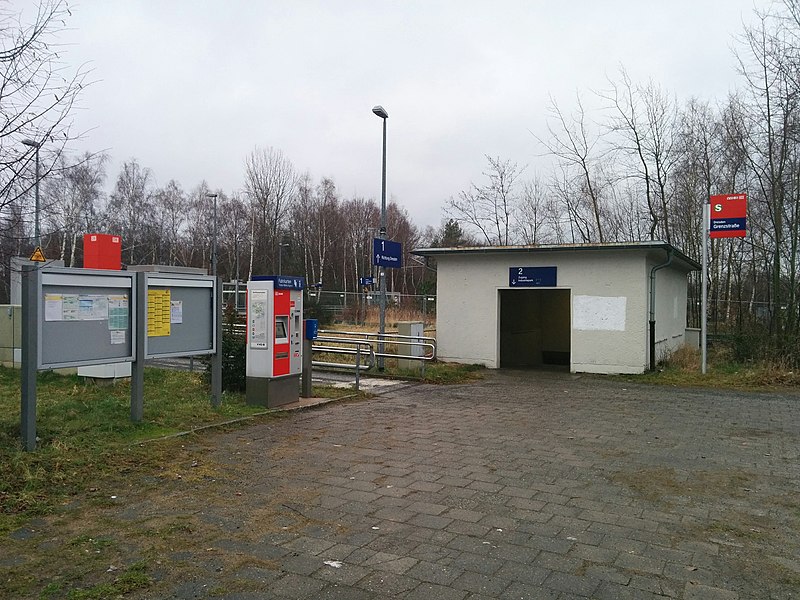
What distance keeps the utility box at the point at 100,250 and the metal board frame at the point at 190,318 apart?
11.5ft

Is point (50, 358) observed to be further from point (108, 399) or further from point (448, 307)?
point (448, 307)

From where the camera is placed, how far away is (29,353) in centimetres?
635

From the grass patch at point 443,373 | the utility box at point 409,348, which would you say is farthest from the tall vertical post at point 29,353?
the utility box at point 409,348

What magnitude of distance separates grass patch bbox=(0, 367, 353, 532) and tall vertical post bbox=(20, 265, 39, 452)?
0.60 ft

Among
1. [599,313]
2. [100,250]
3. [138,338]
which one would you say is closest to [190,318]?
[138,338]

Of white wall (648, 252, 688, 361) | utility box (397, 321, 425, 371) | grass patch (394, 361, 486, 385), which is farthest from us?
white wall (648, 252, 688, 361)

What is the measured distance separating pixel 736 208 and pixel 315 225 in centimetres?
4482

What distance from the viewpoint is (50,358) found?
6.65 meters

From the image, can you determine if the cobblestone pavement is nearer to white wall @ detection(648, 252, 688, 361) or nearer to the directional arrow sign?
the directional arrow sign

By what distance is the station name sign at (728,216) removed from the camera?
15.0 meters

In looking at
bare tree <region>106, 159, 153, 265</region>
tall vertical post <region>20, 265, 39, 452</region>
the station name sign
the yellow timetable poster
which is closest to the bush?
the yellow timetable poster

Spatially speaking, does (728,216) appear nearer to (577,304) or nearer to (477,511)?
(577,304)

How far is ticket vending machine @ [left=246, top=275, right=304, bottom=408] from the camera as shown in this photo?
9492 millimetres

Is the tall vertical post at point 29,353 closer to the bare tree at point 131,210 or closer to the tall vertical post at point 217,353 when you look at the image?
the tall vertical post at point 217,353
